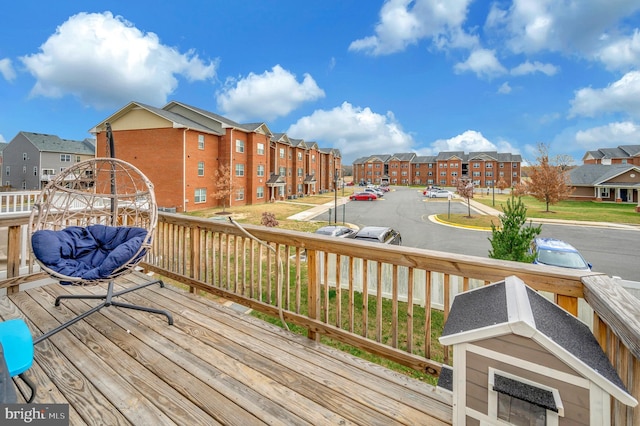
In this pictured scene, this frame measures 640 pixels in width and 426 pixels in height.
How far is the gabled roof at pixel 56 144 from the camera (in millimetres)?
31234

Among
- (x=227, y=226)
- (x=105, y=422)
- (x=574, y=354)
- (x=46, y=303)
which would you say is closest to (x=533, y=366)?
(x=574, y=354)

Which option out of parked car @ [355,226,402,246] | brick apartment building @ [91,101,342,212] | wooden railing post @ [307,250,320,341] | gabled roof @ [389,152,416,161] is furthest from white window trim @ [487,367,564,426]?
gabled roof @ [389,152,416,161]

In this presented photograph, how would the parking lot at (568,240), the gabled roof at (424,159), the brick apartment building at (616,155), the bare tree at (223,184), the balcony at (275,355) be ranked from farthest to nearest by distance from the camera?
the gabled roof at (424,159)
the brick apartment building at (616,155)
the bare tree at (223,184)
the parking lot at (568,240)
the balcony at (275,355)

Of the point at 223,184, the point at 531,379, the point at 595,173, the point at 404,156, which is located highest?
the point at 404,156

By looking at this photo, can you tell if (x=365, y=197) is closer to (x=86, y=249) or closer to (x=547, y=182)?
(x=547, y=182)

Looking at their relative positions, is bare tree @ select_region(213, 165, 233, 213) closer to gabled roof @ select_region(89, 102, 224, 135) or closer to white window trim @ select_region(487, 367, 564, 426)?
gabled roof @ select_region(89, 102, 224, 135)

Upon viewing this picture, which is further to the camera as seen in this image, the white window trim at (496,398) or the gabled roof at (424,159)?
the gabled roof at (424,159)

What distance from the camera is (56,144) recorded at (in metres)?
32.8

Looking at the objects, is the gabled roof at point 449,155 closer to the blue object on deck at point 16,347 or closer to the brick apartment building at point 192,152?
the brick apartment building at point 192,152

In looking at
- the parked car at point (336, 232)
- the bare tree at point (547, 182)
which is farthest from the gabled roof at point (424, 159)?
the parked car at point (336, 232)

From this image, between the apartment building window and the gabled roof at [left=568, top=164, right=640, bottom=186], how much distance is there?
32.4 meters

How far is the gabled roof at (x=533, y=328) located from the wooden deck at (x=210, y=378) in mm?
635

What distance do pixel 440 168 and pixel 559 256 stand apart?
58.0m

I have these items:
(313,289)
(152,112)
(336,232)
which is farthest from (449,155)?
(313,289)
